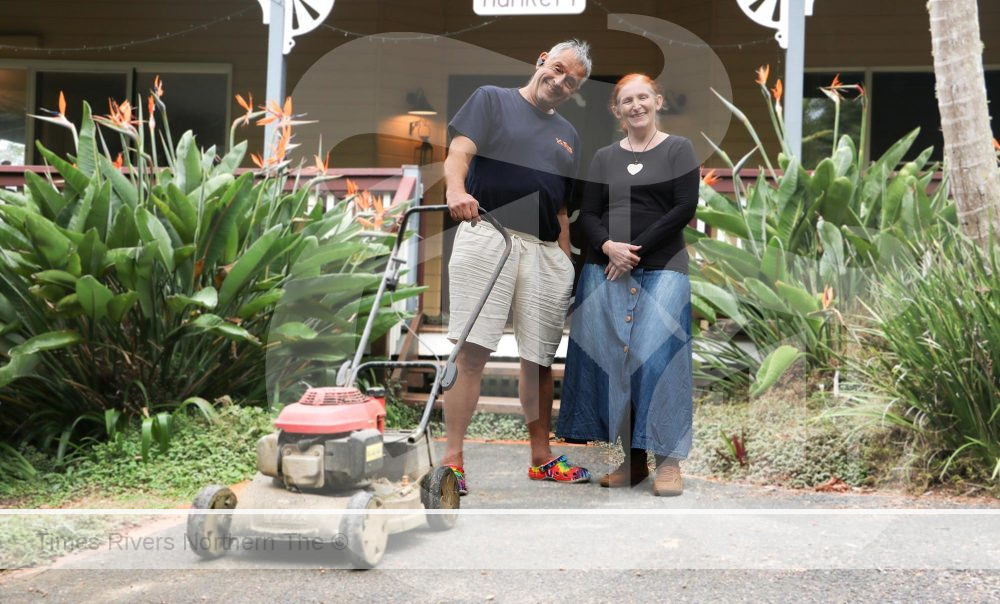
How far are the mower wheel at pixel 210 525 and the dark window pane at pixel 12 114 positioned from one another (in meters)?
9.24

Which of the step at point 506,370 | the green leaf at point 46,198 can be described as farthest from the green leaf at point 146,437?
the step at point 506,370

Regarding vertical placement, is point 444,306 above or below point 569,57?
below

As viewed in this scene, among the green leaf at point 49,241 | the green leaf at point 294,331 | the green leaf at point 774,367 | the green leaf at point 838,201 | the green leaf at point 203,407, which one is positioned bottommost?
the green leaf at point 203,407

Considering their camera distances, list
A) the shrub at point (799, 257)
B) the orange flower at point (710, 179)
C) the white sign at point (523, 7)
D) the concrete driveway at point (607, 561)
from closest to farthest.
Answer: the concrete driveway at point (607, 561) → the shrub at point (799, 257) → the orange flower at point (710, 179) → the white sign at point (523, 7)

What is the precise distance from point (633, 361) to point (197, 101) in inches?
315

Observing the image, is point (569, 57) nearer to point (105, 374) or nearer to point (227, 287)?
point (227, 287)

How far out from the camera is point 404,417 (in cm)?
631

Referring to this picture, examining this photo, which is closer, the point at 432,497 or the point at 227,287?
the point at 432,497

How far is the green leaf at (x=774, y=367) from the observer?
205 inches

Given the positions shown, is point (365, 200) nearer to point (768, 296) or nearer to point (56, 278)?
point (56, 278)

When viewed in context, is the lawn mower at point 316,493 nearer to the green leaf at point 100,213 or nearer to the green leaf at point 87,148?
the green leaf at point 100,213

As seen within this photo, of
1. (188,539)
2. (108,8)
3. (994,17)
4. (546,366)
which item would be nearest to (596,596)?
(188,539)

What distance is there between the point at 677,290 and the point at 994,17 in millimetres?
7679

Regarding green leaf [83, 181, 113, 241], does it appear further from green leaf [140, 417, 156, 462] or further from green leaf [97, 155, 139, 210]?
green leaf [140, 417, 156, 462]
